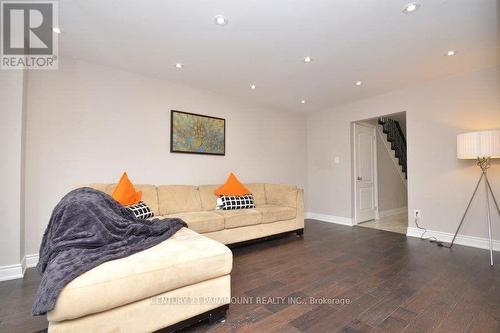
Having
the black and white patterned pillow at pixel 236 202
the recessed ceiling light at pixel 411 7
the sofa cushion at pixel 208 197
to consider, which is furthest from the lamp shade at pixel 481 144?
the sofa cushion at pixel 208 197

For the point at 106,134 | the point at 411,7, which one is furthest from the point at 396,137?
the point at 106,134

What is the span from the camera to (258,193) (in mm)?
4082

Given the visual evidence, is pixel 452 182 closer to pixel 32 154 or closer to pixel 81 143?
pixel 81 143

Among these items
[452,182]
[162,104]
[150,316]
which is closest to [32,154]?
[162,104]

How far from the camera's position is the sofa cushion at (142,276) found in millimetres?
1143

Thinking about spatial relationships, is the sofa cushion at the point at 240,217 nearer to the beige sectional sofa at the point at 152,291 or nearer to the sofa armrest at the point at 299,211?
the sofa armrest at the point at 299,211

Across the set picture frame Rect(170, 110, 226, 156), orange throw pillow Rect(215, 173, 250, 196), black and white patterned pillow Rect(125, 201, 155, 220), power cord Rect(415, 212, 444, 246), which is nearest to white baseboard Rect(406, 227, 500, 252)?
power cord Rect(415, 212, 444, 246)

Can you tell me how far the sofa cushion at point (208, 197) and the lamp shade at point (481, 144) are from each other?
135 inches

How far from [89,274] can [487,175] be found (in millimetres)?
4501

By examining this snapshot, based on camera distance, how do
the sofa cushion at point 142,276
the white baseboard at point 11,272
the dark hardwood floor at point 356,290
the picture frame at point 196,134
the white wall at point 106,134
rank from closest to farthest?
1. the sofa cushion at point 142,276
2. the dark hardwood floor at point 356,290
3. the white baseboard at point 11,272
4. the white wall at point 106,134
5. the picture frame at point 196,134

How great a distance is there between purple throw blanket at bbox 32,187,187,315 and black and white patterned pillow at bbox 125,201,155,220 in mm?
566

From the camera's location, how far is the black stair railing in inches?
223

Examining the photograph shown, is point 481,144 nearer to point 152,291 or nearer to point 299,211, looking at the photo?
point 299,211

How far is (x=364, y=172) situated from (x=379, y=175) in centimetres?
68
